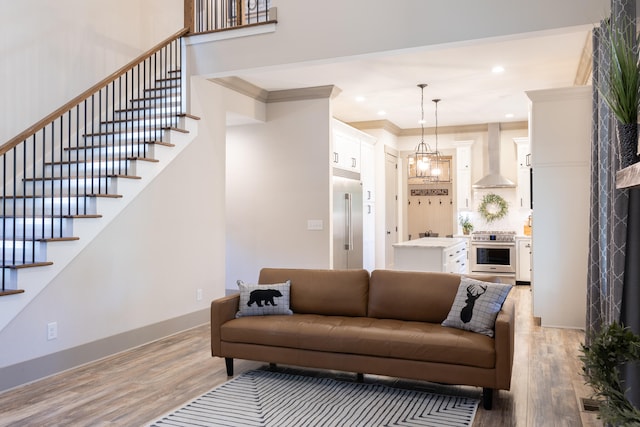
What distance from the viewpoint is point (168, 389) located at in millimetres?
3580

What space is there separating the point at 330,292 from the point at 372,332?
705mm

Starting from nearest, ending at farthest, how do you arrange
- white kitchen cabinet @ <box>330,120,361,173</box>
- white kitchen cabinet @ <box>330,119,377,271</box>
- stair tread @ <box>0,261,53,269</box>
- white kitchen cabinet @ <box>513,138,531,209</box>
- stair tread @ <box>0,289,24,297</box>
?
1. stair tread @ <box>0,289,24,297</box>
2. stair tread @ <box>0,261,53,269</box>
3. white kitchen cabinet @ <box>330,120,361,173</box>
4. white kitchen cabinet @ <box>330,119,377,271</box>
5. white kitchen cabinet @ <box>513,138,531,209</box>

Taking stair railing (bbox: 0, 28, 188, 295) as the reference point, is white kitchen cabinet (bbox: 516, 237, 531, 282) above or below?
below

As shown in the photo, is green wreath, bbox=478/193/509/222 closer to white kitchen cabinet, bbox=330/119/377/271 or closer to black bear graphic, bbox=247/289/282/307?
white kitchen cabinet, bbox=330/119/377/271

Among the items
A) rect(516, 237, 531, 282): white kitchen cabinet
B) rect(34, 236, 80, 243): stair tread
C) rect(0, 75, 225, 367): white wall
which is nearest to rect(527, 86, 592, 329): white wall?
rect(516, 237, 531, 282): white kitchen cabinet

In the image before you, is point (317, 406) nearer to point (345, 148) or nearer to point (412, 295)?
point (412, 295)

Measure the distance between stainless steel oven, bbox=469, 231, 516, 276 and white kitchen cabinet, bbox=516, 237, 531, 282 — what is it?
0.11 metres

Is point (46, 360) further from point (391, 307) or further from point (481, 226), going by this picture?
point (481, 226)

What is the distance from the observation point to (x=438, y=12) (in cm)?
449

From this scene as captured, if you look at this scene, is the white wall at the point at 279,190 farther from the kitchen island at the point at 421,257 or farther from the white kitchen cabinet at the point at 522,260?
the white kitchen cabinet at the point at 522,260

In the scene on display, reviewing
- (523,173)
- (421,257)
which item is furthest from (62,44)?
(523,173)

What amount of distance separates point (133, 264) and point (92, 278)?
497 mm

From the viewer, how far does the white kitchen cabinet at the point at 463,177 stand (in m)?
9.66

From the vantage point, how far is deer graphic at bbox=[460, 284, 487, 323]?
342 cm
